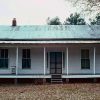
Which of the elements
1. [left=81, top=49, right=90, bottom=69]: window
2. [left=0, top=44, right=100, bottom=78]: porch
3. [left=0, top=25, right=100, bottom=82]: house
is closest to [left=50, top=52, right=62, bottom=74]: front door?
[left=0, top=25, right=100, bottom=82]: house

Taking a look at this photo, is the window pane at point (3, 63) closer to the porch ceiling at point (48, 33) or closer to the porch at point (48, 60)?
the porch at point (48, 60)

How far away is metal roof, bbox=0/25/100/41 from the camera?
2630 centimetres

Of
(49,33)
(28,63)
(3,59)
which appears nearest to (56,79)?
(28,63)

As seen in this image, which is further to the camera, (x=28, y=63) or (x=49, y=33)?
(x=49, y=33)

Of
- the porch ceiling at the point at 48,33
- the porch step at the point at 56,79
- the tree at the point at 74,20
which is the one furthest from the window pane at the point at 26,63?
the tree at the point at 74,20

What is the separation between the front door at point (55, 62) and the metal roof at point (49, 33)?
160cm

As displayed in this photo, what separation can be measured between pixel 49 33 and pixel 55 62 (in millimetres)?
2760

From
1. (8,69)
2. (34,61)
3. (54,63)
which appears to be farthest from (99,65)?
(8,69)

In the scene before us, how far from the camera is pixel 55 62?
88.4 ft

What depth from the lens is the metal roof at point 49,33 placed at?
26297 mm

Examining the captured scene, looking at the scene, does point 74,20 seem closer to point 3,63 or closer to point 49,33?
point 49,33

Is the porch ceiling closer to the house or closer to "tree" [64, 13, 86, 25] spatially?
the house

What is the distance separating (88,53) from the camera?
2678 cm

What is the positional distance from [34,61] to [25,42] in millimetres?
2348
